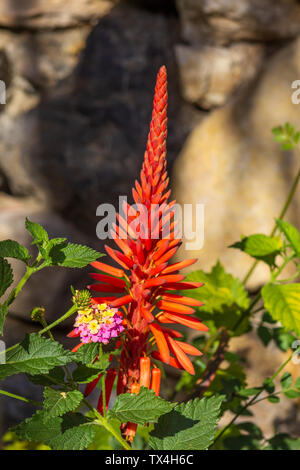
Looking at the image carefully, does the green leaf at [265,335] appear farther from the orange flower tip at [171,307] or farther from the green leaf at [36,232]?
the green leaf at [36,232]

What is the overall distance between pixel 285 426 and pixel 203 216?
1.16 meters

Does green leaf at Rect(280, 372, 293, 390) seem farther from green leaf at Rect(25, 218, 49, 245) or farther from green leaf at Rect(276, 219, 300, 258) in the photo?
green leaf at Rect(25, 218, 49, 245)

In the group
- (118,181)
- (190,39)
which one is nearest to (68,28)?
(190,39)

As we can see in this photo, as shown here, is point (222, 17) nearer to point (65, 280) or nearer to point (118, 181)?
point (118, 181)

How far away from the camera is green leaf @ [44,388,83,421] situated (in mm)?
750

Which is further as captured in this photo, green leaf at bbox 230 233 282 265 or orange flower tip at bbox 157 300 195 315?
green leaf at bbox 230 233 282 265

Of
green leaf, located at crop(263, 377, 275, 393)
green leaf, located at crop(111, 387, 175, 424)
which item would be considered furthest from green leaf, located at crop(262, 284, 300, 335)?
green leaf, located at crop(111, 387, 175, 424)

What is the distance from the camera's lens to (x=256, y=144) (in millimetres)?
2592

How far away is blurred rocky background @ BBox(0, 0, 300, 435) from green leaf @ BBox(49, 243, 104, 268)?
2.23 meters

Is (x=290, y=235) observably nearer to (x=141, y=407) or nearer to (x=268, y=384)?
(x=268, y=384)

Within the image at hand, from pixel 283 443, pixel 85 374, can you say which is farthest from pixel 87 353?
pixel 283 443

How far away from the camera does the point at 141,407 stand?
0.80 meters
